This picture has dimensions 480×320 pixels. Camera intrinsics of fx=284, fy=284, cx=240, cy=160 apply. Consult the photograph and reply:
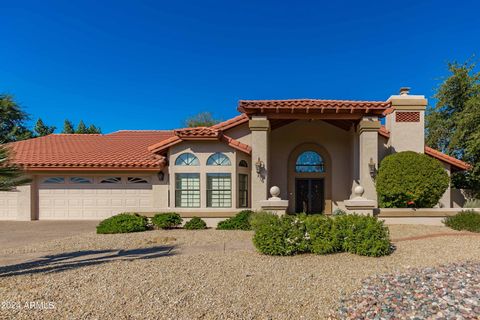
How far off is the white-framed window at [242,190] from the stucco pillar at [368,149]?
5.19 meters

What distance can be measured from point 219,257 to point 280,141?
897cm

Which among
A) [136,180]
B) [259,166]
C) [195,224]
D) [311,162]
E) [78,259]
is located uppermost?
[311,162]

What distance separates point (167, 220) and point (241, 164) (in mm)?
4144

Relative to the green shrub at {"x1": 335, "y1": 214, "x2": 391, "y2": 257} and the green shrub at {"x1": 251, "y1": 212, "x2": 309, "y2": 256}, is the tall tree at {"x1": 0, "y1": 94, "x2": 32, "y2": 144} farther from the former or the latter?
the green shrub at {"x1": 335, "y1": 214, "x2": 391, "y2": 257}

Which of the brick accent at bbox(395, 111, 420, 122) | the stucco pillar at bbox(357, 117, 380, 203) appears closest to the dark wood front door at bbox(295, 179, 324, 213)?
the stucco pillar at bbox(357, 117, 380, 203)

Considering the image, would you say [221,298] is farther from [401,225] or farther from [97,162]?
[97,162]

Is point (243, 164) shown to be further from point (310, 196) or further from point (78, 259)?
point (78, 259)

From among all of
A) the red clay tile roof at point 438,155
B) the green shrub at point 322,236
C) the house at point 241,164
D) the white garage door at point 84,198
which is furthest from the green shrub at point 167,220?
the red clay tile roof at point 438,155

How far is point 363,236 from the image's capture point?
6.79m

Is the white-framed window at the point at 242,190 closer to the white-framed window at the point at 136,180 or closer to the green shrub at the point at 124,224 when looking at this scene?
the green shrub at the point at 124,224

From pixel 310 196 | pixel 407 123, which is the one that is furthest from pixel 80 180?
pixel 407 123

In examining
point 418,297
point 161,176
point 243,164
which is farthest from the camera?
point 161,176

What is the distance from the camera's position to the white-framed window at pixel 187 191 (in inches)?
502

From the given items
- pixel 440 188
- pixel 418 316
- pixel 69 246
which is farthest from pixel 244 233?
pixel 440 188
